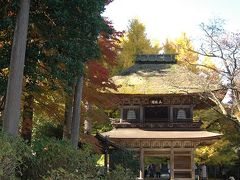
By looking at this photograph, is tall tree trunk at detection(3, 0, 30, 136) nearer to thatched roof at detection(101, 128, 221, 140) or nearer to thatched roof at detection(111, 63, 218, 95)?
thatched roof at detection(101, 128, 221, 140)

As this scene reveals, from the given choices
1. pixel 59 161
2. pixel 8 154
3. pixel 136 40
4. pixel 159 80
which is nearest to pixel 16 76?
pixel 59 161

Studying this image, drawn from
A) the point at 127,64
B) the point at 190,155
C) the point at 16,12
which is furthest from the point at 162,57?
the point at 16,12

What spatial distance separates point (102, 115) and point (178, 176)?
29.4ft

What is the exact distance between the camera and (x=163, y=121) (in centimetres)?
2662

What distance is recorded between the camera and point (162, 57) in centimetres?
3206

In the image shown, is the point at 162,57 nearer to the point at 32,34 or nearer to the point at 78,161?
the point at 32,34

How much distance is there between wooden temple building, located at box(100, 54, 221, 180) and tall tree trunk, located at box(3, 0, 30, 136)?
12890mm

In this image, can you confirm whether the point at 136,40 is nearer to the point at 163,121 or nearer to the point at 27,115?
the point at 163,121

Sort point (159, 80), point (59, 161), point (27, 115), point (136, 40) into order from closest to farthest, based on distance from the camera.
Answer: point (59, 161)
point (27, 115)
point (159, 80)
point (136, 40)

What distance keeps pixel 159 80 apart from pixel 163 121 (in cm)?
320

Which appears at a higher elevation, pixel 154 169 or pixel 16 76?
pixel 16 76

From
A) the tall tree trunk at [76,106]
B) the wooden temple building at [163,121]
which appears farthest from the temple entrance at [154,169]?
the tall tree trunk at [76,106]

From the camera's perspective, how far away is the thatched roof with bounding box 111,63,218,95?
2631 cm

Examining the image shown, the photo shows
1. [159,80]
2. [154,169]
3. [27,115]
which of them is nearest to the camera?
[27,115]
